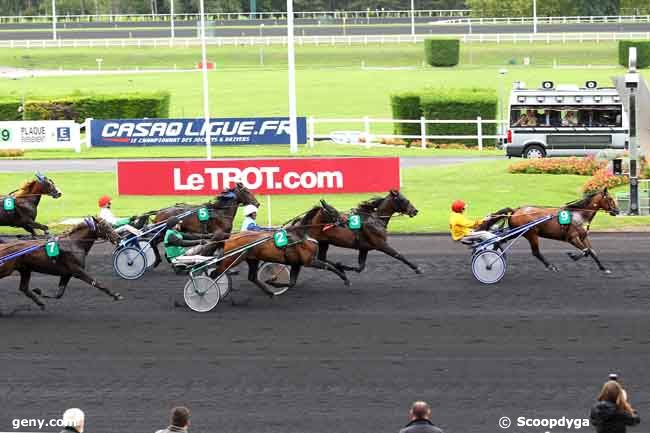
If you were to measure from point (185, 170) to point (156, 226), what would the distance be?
477 centimetres

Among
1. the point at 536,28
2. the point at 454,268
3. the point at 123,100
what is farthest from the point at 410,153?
the point at 536,28

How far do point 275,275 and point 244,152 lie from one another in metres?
17.4

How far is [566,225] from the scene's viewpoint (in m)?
15.4

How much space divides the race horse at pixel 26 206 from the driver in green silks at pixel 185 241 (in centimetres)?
281

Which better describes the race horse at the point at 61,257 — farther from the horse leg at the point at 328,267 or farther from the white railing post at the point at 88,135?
→ the white railing post at the point at 88,135

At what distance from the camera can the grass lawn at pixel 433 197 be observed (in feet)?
68.7

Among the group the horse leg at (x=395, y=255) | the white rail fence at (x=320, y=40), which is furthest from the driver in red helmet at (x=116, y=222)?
the white rail fence at (x=320, y=40)

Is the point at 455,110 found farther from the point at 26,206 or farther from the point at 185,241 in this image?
the point at 185,241

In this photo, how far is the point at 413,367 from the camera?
11.3 m

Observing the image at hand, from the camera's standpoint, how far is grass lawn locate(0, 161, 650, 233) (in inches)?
825

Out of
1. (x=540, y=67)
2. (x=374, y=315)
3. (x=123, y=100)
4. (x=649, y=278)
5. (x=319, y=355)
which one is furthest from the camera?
(x=540, y=67)

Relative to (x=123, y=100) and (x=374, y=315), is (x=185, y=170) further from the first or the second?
(x=123, y=100)

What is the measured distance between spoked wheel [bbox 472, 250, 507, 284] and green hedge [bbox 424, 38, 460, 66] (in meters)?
48.0

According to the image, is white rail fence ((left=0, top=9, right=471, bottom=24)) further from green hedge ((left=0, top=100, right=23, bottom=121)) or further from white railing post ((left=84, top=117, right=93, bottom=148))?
white railing post ((left=84, top=117, right=93, bottom=148))
